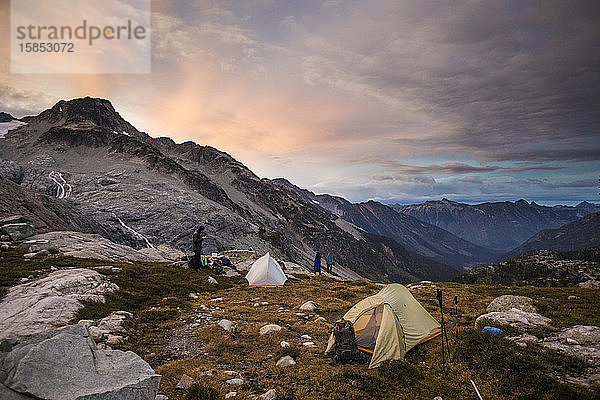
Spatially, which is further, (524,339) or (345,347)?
(524,339)

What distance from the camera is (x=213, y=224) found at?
99.6 m

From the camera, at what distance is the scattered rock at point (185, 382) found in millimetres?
8422

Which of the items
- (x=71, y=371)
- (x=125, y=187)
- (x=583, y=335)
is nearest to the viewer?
(x=71, y=371)

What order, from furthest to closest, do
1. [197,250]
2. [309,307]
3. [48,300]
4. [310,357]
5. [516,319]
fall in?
[197,250] → [309,307] → [516,319] → [48,300] → [310,357]

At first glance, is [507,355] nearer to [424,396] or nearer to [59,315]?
[424,396]

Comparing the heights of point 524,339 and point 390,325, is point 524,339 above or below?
below

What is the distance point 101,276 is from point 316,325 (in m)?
13.9

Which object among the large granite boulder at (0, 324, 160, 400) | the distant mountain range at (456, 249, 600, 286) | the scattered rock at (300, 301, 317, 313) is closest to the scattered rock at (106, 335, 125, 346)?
the large granite boulder at (0, 324, 160, 400)

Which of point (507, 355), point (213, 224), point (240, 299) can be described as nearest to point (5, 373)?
point (507, 355)

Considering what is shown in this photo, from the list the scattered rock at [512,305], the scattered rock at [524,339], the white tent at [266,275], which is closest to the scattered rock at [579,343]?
the scattered rock at [524,339]

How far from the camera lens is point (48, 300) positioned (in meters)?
12.9

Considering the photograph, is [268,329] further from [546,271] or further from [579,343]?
[546,271]

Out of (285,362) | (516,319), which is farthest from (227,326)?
(516,319)

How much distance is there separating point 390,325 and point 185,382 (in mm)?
7938
